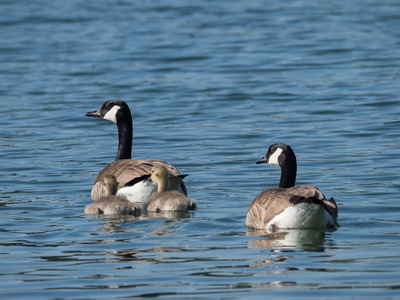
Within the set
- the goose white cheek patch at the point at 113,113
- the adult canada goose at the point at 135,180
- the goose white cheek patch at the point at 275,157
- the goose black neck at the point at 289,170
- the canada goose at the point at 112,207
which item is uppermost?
the goose white cheek patch at the point at 113,113

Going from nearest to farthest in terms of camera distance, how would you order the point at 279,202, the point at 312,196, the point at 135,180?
the point at 312,196 → the point at 279,202 → the point at 135,180

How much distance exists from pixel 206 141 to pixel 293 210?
7.48 m

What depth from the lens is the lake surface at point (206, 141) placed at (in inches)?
328

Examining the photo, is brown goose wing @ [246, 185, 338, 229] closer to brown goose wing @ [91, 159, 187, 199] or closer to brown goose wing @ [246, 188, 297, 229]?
brown goose wing @ [246, 188, 297, 229]

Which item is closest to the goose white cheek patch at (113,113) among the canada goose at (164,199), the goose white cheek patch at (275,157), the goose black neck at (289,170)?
the canada goose at (164,199)

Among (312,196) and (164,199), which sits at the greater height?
(312,196)

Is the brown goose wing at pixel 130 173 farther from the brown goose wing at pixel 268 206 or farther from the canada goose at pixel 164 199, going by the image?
the brown goose wing at pixel 268 206

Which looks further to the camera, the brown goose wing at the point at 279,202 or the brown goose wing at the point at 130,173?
the brown goose wing at the point at 130,173

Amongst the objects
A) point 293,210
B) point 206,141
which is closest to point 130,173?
point 293,210

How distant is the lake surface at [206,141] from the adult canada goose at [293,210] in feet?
0.49

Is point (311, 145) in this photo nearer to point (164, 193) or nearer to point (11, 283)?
point (164, 193)

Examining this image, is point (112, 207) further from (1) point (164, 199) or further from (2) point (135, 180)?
(2) point (135, 180)

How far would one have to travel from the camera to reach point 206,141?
17062 millimetres

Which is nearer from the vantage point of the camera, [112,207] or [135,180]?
[112,207]
